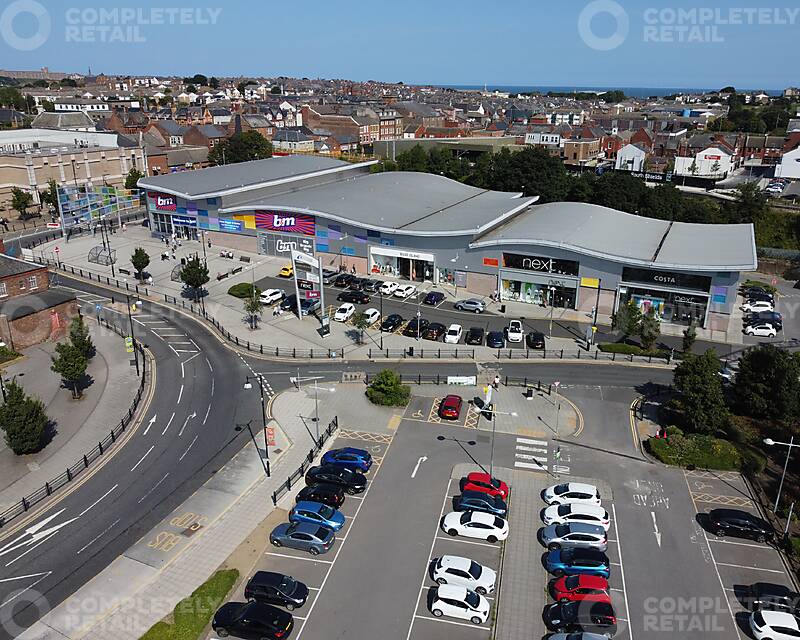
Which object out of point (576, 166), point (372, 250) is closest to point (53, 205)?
point (372, 250)

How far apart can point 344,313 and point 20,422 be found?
81.9 ft

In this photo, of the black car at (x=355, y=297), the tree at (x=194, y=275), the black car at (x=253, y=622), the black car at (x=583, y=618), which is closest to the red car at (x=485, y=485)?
the black car at (x=583, y=618)

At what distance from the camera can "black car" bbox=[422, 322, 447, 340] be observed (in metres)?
45.6

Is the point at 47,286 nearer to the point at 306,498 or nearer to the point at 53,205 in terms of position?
the point at 306,498

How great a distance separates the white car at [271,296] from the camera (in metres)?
52.6

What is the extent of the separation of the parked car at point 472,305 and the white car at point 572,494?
24115mm

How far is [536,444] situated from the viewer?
3288cm

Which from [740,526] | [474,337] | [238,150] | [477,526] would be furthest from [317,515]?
[238,150]

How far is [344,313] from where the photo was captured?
4950cm

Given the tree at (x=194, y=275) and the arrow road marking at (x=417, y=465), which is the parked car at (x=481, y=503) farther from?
the tree at (x=194, y=275)

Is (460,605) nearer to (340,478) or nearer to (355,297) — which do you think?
(340,478)

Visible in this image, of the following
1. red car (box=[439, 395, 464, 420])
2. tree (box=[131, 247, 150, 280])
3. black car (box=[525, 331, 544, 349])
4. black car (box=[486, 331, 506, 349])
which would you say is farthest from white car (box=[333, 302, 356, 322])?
tree (box=[131, 247, 150, 280])

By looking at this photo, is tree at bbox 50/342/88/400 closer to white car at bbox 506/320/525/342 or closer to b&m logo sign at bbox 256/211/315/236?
white car at bbox 506/320/525/342

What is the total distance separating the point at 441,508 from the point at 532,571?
17.0 feet
